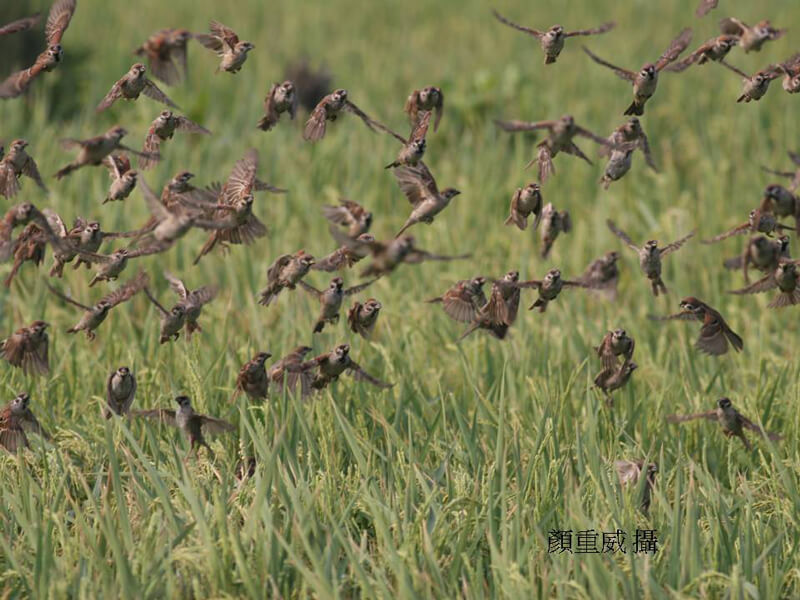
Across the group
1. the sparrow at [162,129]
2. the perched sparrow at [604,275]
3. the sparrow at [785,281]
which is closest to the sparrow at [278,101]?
the sparrow at [162,129]

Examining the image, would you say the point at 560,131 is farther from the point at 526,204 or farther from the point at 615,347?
the point at 615,347

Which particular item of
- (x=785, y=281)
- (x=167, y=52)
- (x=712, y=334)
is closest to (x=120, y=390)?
(x=167, y=52)

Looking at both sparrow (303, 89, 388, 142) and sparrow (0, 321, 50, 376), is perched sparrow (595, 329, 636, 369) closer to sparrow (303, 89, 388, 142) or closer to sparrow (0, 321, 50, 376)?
sparrow (303, 89, 388, 142)

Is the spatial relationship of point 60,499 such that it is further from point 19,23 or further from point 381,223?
point 381,223

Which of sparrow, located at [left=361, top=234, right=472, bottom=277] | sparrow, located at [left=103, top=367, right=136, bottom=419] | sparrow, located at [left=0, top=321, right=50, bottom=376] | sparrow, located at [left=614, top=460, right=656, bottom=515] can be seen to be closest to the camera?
sparrow, located at [left=361, top=234, right=472, bottom=277]

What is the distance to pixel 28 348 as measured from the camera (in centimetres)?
350

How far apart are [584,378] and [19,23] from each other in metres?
2.68

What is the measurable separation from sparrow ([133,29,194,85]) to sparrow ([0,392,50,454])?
1087 millimetres

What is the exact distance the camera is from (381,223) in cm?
719

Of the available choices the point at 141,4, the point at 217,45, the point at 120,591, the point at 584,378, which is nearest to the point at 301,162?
the point at 584,378

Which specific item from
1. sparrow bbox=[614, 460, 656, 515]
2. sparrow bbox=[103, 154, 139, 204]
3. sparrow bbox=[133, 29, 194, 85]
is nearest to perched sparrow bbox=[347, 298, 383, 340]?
sparrow bbox=[103, 154, 139, 204]

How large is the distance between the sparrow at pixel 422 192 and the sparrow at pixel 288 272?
0.31 metres

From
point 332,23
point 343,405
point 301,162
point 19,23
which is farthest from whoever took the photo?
point 332,23

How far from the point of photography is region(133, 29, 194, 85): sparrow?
3369mm
